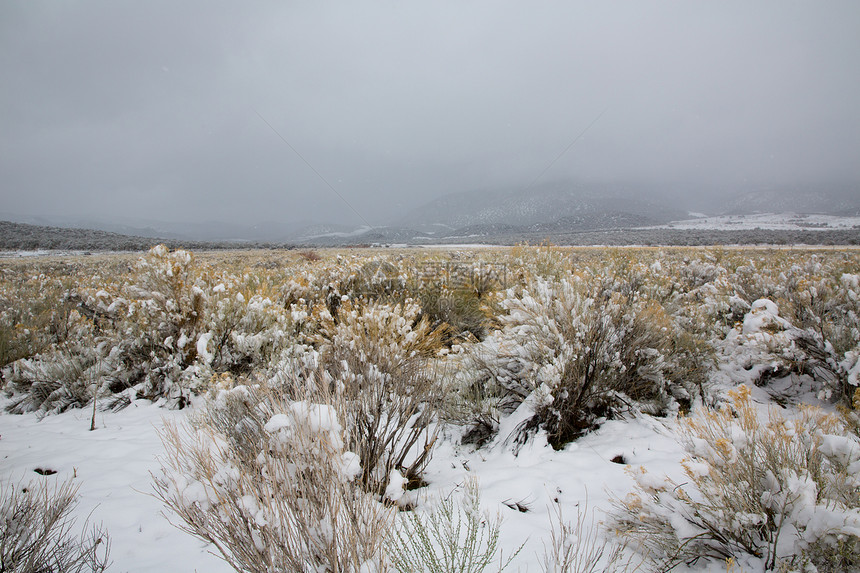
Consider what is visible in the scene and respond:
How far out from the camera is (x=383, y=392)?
295 cm

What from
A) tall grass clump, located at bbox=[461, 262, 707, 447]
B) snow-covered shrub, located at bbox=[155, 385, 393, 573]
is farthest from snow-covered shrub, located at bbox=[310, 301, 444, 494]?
tall grass clump, located at bbox=[461, 262, 707, 447]

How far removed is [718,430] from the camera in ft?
6.96

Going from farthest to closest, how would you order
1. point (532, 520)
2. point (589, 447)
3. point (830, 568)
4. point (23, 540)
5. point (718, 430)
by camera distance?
point (589, 447) → point (532, 520) → point (718, 430) → point (23, 540) → point (830, 568)

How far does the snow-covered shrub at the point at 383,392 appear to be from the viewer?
97.7 inches

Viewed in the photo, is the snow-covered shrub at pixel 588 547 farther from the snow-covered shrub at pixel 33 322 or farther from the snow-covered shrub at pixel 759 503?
the snow-covered shrub at pixel 33 322

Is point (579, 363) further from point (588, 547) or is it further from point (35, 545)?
point (35, 545)

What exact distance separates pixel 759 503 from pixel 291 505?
2.13 metres

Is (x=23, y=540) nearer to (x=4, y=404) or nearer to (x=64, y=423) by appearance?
(x=64, y=423)

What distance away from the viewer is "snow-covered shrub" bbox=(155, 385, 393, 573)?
1.38 metres

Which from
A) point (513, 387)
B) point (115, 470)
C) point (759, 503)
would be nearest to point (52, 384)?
point (115, 470)

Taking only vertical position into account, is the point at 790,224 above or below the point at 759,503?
above

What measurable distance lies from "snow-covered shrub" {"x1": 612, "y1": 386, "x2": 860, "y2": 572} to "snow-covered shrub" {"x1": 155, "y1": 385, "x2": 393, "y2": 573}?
1.46 metres

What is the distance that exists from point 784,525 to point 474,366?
2794mm

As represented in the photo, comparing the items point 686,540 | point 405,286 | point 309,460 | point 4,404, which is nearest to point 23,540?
point 309,460
